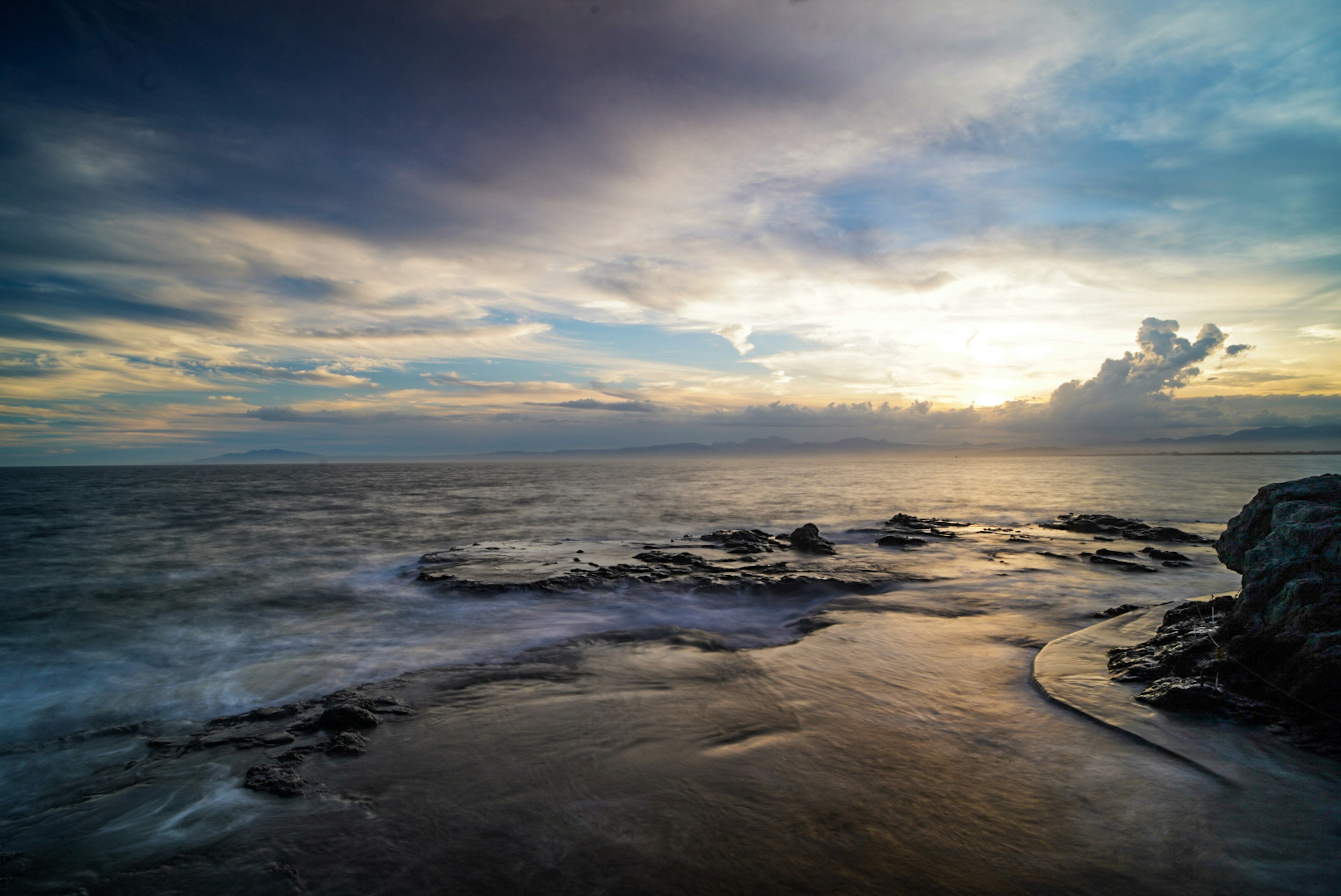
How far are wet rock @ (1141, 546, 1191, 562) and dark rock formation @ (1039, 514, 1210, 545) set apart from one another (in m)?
4.03

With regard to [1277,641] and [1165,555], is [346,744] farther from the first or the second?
[1165,555]

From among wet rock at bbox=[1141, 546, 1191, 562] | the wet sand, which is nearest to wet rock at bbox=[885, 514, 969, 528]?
wet rock at bbox=[1141, 546, 1191, 562]

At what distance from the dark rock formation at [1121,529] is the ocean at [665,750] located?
449 centimetres

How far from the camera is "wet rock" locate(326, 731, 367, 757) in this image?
568cm

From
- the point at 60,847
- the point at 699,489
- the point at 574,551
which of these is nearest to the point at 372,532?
the point at 574,551

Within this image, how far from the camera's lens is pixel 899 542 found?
69.6ft

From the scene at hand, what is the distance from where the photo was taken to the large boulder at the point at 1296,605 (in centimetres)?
546

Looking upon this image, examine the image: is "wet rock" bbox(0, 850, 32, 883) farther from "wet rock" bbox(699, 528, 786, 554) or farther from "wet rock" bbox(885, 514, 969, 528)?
"wet rock" bbox(885, 514, 969, 528)

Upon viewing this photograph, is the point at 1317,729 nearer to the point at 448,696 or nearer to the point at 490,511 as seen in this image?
the point at 448,696

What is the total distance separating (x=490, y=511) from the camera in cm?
3716

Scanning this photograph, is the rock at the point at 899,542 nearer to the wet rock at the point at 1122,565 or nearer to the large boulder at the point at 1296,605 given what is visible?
the wet rock at the point at 1122,565

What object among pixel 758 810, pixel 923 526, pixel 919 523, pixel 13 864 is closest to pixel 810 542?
pixel 923 526

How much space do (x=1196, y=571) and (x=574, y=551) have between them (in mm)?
18326

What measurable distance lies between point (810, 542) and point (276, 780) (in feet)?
55.4
